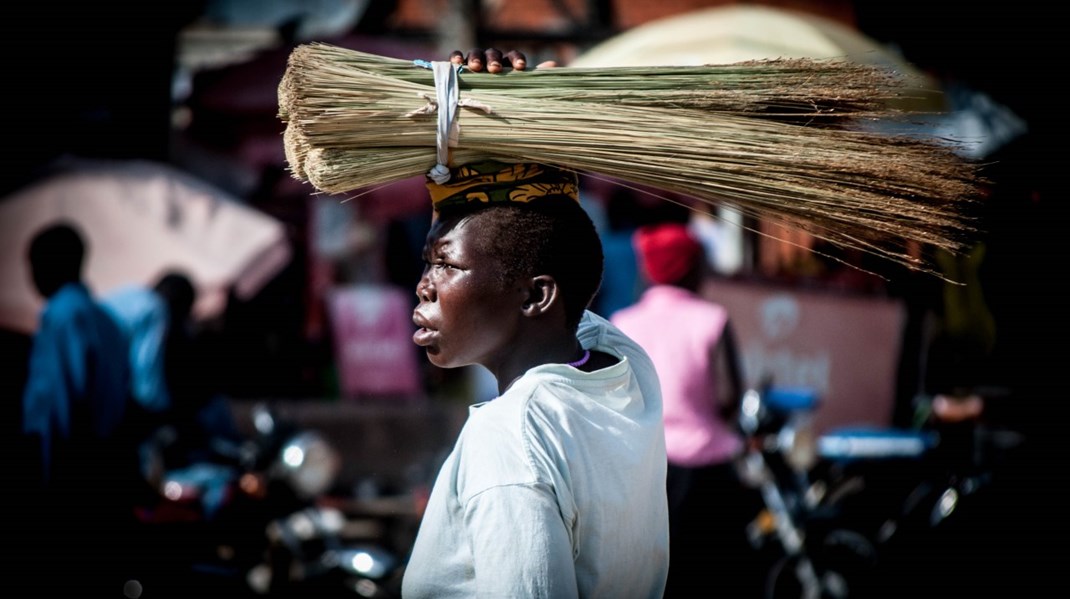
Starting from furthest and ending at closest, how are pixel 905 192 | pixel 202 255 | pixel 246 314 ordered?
pixel 246 314 < pixel 202 255 < pixel 905 192

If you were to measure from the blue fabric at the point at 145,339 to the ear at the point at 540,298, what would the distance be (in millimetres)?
4491

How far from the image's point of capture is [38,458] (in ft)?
16.1

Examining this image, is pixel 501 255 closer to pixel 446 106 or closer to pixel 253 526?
pixel 446 106

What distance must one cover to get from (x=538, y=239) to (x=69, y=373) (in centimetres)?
342

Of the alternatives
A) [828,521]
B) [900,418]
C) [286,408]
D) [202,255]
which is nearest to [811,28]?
[900,418]

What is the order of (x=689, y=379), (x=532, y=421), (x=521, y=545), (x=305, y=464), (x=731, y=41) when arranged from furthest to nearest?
(x=731, y=41) → (x=305, y=464) → (x=689, y=379) → (x=532, y=421) → (x=521, y=545)

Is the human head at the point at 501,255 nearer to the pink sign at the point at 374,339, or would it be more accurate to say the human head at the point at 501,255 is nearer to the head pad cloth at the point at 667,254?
the head pad cloth at the point at 667,254

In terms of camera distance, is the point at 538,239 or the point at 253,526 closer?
the point at 538,239

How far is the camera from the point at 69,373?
4.93m

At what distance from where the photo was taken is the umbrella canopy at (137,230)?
773cm

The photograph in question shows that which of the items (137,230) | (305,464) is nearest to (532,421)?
(305,464)

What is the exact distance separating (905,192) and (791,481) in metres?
4.26

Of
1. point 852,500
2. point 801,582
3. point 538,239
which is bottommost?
point 801,582

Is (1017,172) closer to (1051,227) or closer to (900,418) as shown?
(1051,227)
